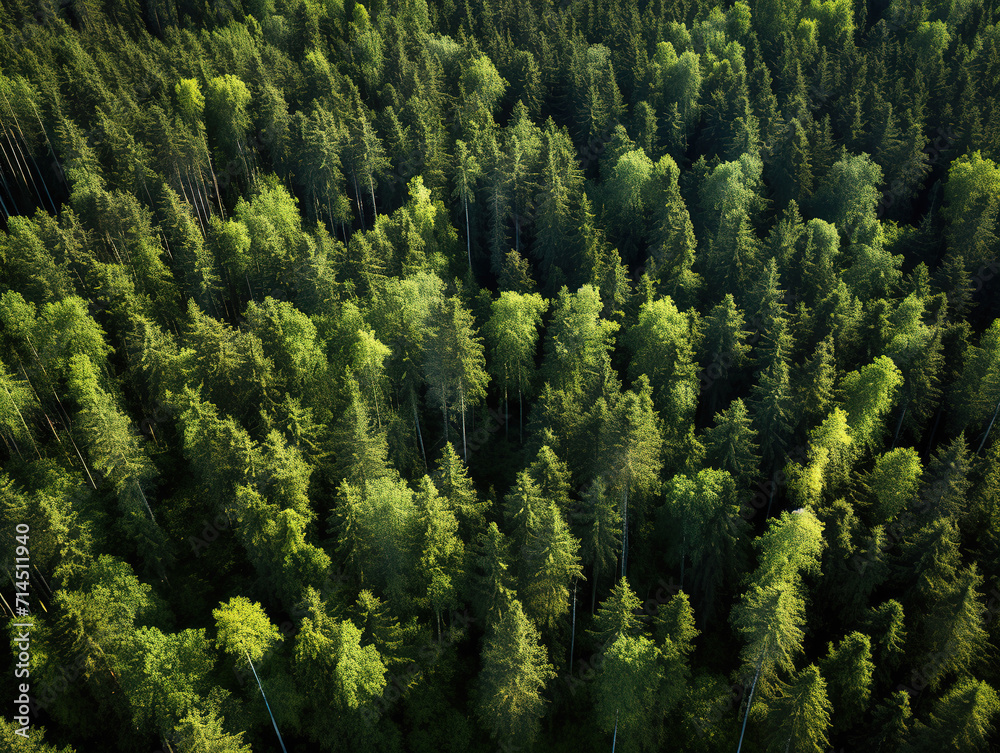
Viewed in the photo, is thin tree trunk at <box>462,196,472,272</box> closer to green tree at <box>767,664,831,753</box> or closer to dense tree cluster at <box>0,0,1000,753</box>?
dense tree cluster at <box>0,0,1000,753</box>

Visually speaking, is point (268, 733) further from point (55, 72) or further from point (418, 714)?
point (55, 72)

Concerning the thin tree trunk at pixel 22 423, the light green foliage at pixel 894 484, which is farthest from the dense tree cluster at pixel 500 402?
the thin tree trunk at pixel 22 423

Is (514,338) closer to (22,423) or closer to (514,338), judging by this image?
(514,338)

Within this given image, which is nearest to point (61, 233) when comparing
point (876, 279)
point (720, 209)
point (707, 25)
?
point (720, 209)

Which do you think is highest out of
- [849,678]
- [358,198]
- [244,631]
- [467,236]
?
[358,198]

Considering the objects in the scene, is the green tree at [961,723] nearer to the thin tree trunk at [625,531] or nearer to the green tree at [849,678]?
the green tree at [849,678]

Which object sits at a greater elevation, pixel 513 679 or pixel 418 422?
pixel 513 679

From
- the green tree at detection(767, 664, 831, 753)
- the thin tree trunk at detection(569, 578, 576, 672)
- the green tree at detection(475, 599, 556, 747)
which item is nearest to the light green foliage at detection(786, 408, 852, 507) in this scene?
the green tree at detection(767, 664, 831, 753)

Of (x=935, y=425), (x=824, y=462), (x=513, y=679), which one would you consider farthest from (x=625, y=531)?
(x=935, y=425)
